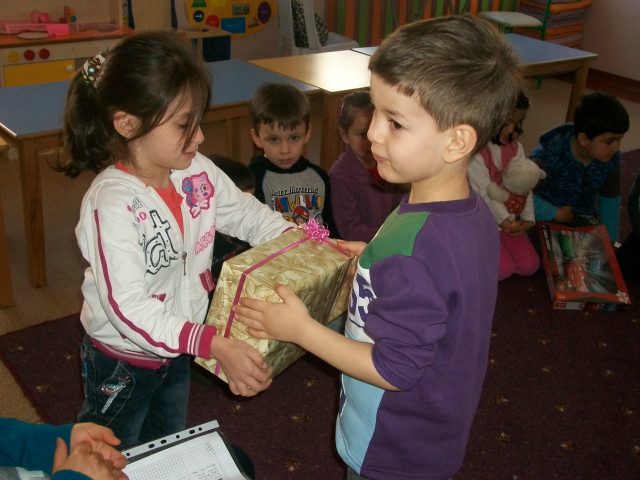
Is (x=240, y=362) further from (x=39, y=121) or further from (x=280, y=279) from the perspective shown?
(x=39, y=121)

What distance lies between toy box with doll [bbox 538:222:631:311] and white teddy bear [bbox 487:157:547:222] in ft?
0.83

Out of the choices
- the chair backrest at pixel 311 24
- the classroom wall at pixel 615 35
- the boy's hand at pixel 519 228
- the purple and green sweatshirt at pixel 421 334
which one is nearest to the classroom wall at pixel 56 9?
the chair backrest at pixel 311 24

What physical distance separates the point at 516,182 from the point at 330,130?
91cm

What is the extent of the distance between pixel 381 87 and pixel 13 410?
1703 millimetres

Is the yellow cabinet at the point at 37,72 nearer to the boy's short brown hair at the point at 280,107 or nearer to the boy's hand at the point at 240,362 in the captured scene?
the boy's short brown hair at the point at 280,107

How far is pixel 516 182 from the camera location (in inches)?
113

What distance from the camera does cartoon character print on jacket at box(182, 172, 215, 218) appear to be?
1.32m

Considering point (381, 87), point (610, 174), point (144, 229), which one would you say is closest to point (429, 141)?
point (381, 87)

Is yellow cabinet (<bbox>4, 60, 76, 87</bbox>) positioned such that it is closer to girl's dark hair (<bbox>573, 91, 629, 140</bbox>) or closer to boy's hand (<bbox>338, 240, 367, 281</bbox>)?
girl's dark hair (<bbox>573, 91, 629, 140</bbox>)

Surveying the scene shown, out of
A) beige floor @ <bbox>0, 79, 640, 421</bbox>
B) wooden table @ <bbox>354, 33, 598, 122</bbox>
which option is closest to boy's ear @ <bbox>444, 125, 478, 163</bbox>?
beige floor @ <bbox>0, 79, 640, 421</bbox>

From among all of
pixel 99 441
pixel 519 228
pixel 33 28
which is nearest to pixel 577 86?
pixel 519 228

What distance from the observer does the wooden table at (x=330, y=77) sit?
3.07 meters

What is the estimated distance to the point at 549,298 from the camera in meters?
2.95

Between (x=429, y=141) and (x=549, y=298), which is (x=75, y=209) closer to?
(x=549, y=298)
